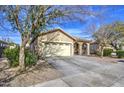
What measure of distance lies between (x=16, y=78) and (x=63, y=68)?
209 cm

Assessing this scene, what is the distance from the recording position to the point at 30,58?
9.25m

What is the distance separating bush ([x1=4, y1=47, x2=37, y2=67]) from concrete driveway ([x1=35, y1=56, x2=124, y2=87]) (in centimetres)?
94

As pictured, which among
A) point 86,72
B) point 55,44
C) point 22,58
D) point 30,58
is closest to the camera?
point 86,72

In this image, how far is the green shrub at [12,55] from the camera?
8.97 m

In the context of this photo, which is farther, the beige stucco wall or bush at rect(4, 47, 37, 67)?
bush at rect(4, 47, 37, 67)

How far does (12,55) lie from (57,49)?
6.34ft

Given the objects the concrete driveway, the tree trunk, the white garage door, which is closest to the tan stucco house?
the white garage door

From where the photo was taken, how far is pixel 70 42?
395 inches

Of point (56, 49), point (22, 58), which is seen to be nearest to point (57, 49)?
point (56, 49)

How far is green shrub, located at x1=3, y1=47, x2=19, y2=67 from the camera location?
353 inches

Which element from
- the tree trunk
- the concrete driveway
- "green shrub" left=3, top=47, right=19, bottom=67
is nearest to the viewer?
the concrete driveway

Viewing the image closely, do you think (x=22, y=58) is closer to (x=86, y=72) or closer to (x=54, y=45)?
(x=54, y=45)

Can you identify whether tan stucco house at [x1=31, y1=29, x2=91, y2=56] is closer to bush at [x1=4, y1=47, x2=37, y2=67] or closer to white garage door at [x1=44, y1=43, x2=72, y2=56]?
white garage door at [x1=44, y1=43, x2=72, y2=56]

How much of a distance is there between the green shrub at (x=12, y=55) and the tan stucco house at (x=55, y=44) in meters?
0.72
